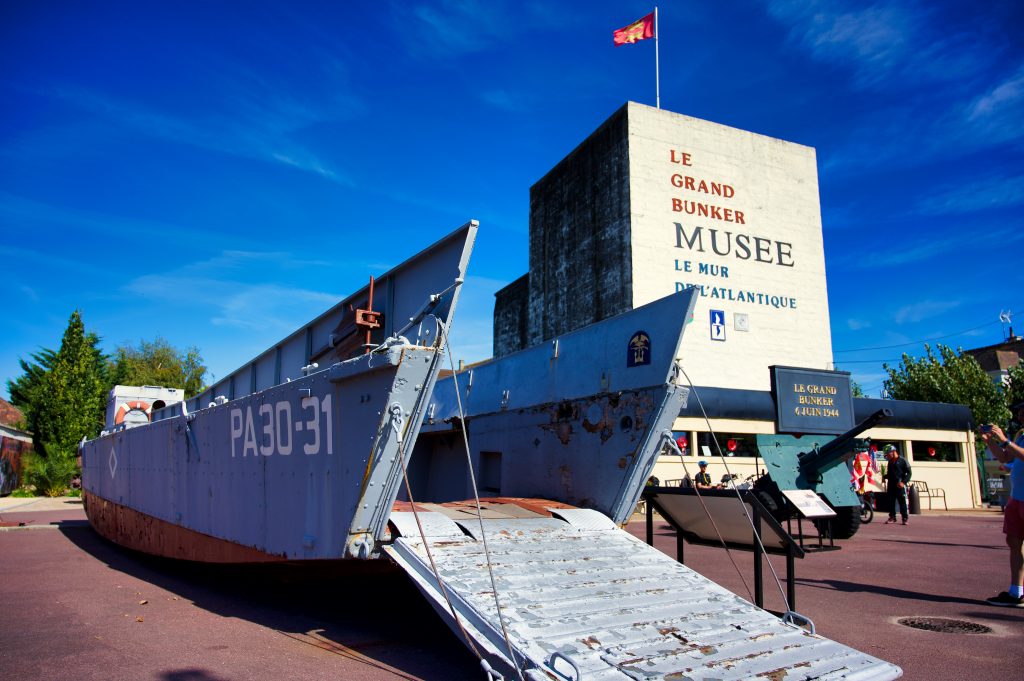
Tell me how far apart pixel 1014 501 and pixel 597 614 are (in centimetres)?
458

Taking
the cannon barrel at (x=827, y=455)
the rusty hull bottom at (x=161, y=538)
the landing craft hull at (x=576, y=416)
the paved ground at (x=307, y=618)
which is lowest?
the paved ground at (x=307, y=618)

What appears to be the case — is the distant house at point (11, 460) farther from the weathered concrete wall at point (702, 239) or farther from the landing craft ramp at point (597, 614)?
the landing craft ramp at point (597, 614)

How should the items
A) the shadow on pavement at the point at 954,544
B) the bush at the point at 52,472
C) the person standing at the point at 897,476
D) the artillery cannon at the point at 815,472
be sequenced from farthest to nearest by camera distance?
the bush at the point at 52,472
the person standing at the point at 897,476
the artillery cannon at the point at 815,472
the shadow on pavement at the point at 954,544

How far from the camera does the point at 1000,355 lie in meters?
47.4

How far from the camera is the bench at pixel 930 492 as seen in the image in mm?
23406

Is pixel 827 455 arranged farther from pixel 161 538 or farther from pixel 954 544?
pixel 161 538

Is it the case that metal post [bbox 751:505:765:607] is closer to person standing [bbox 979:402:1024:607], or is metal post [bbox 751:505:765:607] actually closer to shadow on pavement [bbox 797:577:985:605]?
person standing [bbox 979:402:1024:607]

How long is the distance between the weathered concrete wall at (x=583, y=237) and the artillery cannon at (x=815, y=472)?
12.0m

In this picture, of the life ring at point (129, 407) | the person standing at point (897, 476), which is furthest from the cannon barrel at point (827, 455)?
the life ring at point (129, 407)

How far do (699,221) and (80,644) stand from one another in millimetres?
23734

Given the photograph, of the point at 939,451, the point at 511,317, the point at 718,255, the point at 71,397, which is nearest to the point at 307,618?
the point at 718,255

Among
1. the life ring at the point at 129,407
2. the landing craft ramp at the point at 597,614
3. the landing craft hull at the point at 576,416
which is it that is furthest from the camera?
the life ring at the point at 129,407

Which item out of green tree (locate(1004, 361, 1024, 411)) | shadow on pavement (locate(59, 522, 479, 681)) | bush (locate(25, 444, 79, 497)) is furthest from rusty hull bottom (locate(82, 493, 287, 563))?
green tree (locate(1004, 361, 1024, 411))

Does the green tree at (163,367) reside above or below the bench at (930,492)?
above
